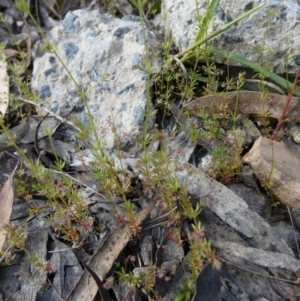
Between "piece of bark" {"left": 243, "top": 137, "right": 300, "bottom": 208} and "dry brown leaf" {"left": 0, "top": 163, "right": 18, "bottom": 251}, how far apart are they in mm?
1181

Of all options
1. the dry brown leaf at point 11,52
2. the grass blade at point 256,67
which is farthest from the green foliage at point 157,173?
the dry brown leaf at point 11,52

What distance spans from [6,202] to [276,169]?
52.4 inches

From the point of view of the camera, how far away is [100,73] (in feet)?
8.80

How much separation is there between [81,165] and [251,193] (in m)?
0.89

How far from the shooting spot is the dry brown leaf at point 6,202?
7.00 feet

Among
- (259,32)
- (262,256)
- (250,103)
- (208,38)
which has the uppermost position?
(208,38)

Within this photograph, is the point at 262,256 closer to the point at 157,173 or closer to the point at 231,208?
the point at 231,208

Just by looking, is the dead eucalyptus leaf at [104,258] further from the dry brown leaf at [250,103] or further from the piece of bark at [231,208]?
the dry brown leaf at [250,103]

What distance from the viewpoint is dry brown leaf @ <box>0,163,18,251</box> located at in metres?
2.13

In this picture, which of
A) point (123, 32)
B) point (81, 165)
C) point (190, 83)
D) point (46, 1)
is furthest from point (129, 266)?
point (46, 1)

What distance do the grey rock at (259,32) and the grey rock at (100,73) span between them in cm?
37

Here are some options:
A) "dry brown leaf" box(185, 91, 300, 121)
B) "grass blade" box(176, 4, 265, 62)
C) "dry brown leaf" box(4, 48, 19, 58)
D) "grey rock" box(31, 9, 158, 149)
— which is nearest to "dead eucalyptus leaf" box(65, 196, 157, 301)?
"grey rock" box(31, 9, 158, 149)

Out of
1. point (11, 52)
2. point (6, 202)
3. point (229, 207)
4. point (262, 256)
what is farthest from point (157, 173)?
point (11, 52)

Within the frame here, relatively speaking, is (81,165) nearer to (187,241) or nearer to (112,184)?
(112,184)
